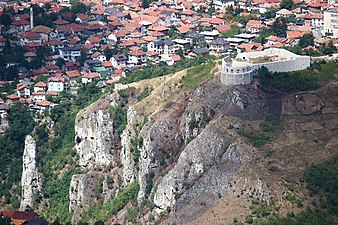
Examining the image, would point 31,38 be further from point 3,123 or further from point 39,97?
point 3,123

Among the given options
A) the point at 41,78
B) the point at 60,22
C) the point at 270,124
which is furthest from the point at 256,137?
the point at 60,22

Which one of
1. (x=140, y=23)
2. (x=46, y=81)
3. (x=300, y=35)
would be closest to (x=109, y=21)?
(x=140, y=23)

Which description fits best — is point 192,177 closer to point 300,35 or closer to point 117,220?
point 117,220

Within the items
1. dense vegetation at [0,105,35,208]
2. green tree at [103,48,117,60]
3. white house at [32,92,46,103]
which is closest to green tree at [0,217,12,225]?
dense vegetation at [0,105,35,208]

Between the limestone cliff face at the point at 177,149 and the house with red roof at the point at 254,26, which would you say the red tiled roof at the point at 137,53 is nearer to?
the house with red roof at the point at 254,26

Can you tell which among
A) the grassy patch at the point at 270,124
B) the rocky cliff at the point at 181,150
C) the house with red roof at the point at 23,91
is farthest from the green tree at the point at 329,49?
the house with red roof at the point at 23,91

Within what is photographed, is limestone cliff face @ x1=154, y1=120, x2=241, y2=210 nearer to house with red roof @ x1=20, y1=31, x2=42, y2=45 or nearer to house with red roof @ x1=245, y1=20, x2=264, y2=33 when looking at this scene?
house with red roof @ x1=245, y1=20, x2=264, y2=33
